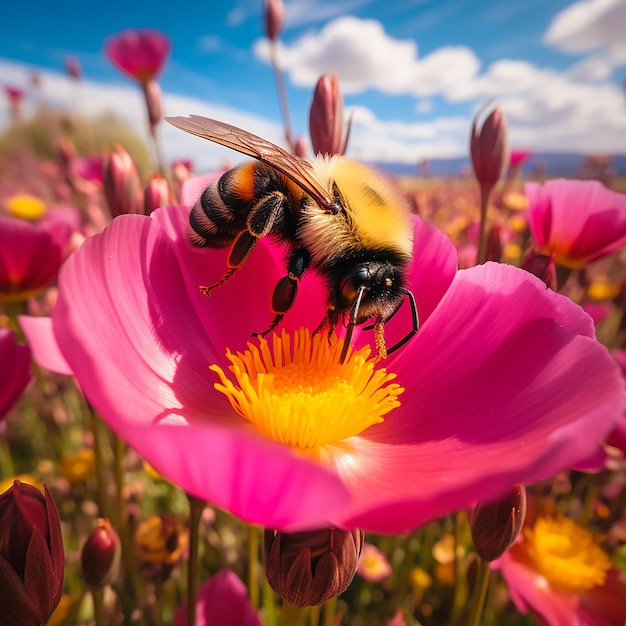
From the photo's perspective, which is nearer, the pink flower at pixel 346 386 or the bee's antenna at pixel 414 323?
the pink flower at pixel 346 386

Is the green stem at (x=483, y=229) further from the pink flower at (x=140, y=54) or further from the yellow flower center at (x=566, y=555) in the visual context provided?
the pink flower at (x=140, y=54)

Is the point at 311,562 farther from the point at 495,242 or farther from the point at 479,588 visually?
the point at 495,242

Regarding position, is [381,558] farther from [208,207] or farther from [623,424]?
[208,207]

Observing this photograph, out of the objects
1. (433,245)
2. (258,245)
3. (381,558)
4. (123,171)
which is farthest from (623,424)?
(123,171)

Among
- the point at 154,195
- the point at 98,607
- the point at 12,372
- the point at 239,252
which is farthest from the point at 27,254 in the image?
the point at 98,607

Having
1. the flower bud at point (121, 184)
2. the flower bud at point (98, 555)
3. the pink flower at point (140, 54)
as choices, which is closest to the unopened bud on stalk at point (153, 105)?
the pink flower at point (140, 54)

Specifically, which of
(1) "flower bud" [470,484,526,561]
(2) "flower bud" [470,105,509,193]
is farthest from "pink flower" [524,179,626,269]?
(1) "flower bud" [470,484,526,561]
